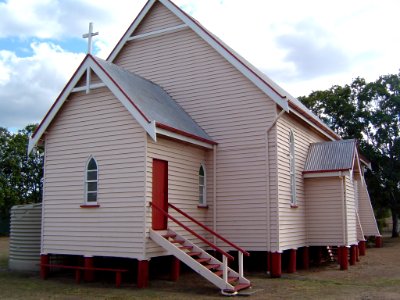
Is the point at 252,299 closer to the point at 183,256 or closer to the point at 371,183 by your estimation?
the point at 183,256

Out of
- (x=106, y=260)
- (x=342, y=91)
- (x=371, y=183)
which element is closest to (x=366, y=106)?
(x=342, y=91)

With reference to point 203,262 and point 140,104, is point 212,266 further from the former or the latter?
point 140,104

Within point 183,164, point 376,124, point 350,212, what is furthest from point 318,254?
point 376,124

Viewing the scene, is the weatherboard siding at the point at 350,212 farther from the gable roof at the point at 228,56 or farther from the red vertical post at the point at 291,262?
the gable roof at the point at 228,56

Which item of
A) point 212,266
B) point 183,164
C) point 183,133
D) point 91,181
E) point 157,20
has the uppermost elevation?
point 157,20

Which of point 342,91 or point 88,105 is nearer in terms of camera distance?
point 88,105

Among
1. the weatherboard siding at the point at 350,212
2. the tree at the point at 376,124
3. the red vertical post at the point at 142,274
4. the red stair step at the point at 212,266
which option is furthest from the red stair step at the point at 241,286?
the tree at the point at 376,124

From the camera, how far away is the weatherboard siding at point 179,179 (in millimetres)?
15320

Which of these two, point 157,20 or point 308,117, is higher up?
point 157,20

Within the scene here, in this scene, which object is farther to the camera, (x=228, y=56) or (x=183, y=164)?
(x=228, y=56)

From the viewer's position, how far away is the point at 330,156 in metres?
20.4

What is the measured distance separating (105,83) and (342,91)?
98.0 feet

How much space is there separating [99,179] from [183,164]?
304 cm

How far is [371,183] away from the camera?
1521 inches
